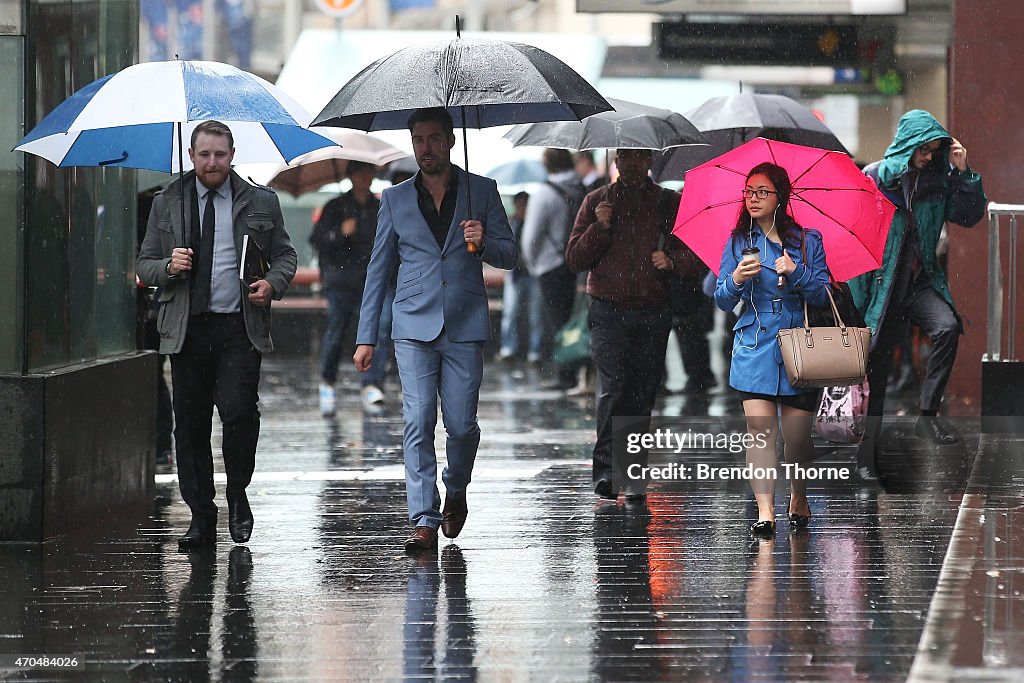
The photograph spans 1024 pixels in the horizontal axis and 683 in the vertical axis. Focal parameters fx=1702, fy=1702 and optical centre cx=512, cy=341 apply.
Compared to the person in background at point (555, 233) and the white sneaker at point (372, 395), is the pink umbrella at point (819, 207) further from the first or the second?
the person in background at point (555, 233)

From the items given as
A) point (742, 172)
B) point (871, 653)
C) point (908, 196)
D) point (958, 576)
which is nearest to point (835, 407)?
point (908, 196)

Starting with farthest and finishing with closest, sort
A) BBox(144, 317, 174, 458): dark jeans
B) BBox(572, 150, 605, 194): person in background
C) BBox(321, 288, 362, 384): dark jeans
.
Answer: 1. BBox(572, 150, 605, 194): person in background
2. BBox(321, 288, 362, 384): dark jeans
3. BBox(144, 317, 174, 458): dark jeans

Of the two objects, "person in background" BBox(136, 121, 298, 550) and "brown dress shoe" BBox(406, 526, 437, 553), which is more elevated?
"person in background" BBox(136, 121, 298, 550)

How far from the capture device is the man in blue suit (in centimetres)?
744

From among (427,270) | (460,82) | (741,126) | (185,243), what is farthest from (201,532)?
(741,126)

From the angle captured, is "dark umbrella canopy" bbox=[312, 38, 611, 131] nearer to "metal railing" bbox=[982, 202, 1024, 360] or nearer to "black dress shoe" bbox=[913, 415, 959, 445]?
"black dress shoe" bbox=[913, 415, 959, 445]

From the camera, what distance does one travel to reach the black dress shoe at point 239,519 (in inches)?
297

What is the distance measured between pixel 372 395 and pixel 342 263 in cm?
116

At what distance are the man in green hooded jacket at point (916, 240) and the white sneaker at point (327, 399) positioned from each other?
17.3 feet

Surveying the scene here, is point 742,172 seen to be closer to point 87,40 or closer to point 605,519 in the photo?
point 605,519

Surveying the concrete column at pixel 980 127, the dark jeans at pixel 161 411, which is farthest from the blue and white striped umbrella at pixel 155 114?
the concrete column at pixel 980 127

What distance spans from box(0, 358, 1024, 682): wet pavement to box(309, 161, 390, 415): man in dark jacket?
4.27m

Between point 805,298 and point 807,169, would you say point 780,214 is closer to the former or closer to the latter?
point 805,298

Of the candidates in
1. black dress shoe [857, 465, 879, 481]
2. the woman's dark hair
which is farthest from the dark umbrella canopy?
black dress shoe [857, 465, 879, 481]
